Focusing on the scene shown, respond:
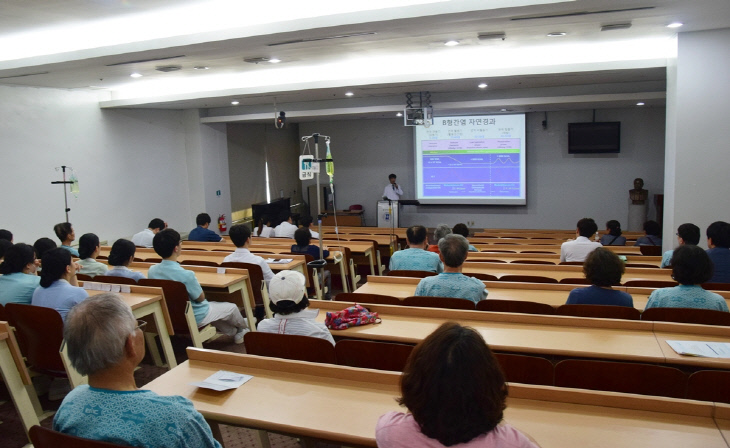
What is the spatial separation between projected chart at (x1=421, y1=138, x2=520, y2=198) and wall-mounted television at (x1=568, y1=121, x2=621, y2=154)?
1.19 metres

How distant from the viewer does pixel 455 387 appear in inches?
57.7

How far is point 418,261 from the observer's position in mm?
5137

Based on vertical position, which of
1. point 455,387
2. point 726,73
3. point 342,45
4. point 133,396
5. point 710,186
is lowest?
point 133,396

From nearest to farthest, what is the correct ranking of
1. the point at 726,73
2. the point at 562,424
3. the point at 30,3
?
the point at 562,424 → the point at 30,3 → the point at 726,73

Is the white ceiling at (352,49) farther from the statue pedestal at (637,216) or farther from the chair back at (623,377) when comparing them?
the chair back at (623,377)

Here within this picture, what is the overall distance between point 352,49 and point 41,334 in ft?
14.2

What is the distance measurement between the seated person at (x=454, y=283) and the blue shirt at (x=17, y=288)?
2886 mm

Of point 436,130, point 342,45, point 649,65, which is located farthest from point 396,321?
point 436,130

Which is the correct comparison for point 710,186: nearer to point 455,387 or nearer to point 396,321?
point 396,321

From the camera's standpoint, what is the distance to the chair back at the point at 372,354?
2701 millimetres

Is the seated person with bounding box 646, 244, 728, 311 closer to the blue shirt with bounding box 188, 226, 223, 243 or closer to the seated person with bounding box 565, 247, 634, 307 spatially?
the seated person with bounding box 565, 247, 634, 307

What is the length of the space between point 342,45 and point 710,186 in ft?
14.0

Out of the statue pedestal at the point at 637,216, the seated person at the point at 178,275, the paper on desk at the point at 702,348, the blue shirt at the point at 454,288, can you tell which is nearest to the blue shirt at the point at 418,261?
the blue shirt at the point at 454,288

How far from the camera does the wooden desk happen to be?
1.92 meters
